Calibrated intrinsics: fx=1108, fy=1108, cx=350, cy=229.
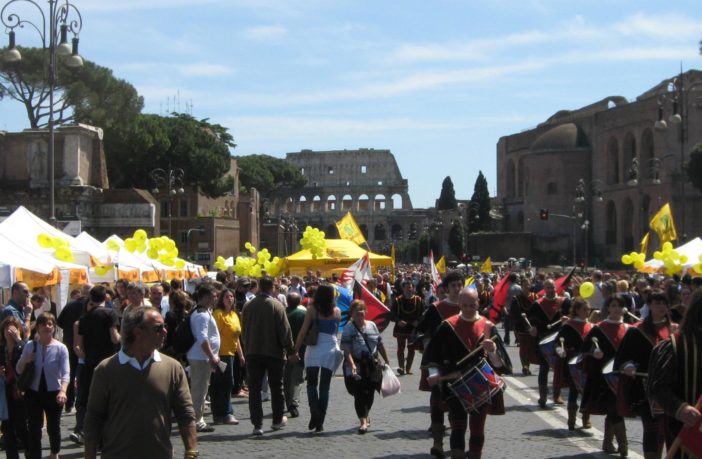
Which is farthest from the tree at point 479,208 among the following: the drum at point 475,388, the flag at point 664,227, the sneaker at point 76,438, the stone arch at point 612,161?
the drum at point 475,388

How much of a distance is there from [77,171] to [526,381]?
3225 cm

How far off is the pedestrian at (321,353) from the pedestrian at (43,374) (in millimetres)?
2920

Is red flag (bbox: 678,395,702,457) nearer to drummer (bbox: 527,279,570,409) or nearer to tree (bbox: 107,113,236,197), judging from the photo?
drummer (bbox: 527,279,570,409)

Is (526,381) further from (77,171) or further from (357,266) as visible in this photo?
(77,171)

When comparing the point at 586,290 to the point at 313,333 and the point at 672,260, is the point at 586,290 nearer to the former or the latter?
the point at 313,333

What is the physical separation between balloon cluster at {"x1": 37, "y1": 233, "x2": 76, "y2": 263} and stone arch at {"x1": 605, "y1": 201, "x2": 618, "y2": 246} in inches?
2770

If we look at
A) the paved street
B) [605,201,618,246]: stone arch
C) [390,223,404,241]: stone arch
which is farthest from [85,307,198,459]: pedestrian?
[390,223,404,241]: stone arch

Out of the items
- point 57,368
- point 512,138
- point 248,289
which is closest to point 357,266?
point 248,289

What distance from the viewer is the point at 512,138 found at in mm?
105438

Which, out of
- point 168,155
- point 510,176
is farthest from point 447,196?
point 168,155

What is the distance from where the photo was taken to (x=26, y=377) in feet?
28.4

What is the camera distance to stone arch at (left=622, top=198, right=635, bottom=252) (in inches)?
3123

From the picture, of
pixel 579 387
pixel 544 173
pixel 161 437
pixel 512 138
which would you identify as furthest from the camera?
pixel 512 138

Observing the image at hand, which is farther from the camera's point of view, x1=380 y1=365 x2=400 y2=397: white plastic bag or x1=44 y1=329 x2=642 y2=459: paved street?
x1=380 y1=365 x2=400 y2=397: white plastic bag
